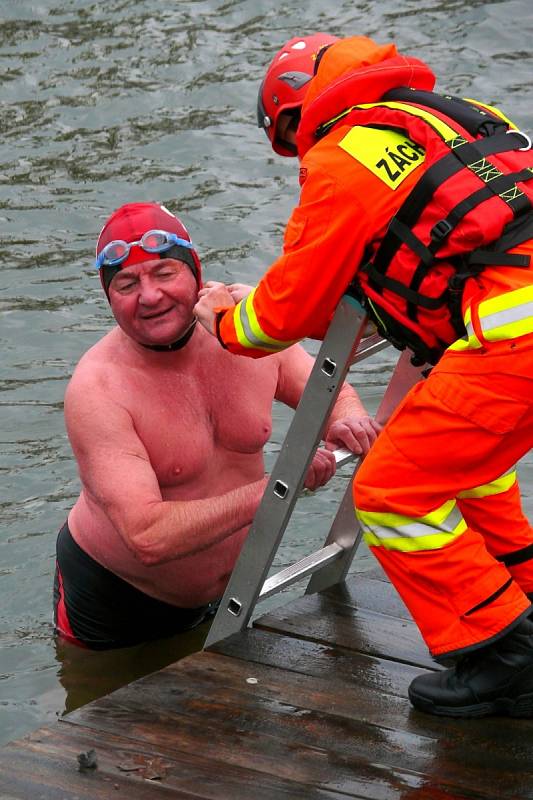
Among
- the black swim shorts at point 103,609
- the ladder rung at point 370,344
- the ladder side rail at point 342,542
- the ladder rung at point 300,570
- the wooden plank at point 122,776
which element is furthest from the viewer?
the black swim shorts at point 103,609

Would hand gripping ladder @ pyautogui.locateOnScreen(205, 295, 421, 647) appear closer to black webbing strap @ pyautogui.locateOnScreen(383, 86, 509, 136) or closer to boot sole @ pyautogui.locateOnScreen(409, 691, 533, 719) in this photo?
black webbing strap @ pyautogui.locateOnScreen(383, 86, 509, 136)

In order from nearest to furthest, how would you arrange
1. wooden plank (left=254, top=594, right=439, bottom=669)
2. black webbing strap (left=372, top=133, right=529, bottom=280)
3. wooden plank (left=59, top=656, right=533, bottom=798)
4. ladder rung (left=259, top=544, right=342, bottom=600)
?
1. wooden plank (left=59, top=656, right=533, bottom=798)
2. black webbing strap (left=372, top=133, right=529, bottom=280)
3. wooden plank (left=254, top=594, right=439, bottom=669)
4. ladder rung (left=259, top=544, right=342, bottom=600)

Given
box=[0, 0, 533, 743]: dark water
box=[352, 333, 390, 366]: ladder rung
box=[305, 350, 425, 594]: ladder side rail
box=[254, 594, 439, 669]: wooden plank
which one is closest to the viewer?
box=[254, 594, 439, 669]: wooden plank

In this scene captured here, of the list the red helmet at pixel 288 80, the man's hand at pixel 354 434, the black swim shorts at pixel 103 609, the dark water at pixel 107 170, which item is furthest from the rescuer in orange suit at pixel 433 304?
the dark water at pixel 107 170

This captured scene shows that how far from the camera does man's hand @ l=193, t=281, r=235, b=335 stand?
4.70 meters

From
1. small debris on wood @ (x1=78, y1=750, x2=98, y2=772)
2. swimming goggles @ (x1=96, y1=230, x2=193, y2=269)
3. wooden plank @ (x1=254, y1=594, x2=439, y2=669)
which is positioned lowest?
wooden plank @ (x1=254, y1=594, x2=439, y2=669)

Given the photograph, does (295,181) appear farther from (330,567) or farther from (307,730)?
(307,730)

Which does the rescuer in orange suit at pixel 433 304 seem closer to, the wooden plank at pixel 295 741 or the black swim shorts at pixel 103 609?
the wooden plank at pixel 295 741

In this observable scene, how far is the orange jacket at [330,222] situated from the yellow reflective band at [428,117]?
9 centimetres

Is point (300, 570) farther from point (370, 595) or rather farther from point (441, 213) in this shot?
point (441, 213)

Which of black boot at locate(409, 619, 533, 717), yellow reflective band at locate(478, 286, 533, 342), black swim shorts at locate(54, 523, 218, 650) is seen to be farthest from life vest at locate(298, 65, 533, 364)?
black swim shorts at locate(54, 523, 218, 650)

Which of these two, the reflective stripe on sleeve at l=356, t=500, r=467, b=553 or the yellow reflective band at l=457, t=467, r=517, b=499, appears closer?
the reflective stripe on sleeve at l=356, t=500, r=467, b=553

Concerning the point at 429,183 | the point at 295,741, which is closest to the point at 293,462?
the point at 295,741

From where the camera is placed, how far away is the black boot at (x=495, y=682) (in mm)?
4211
